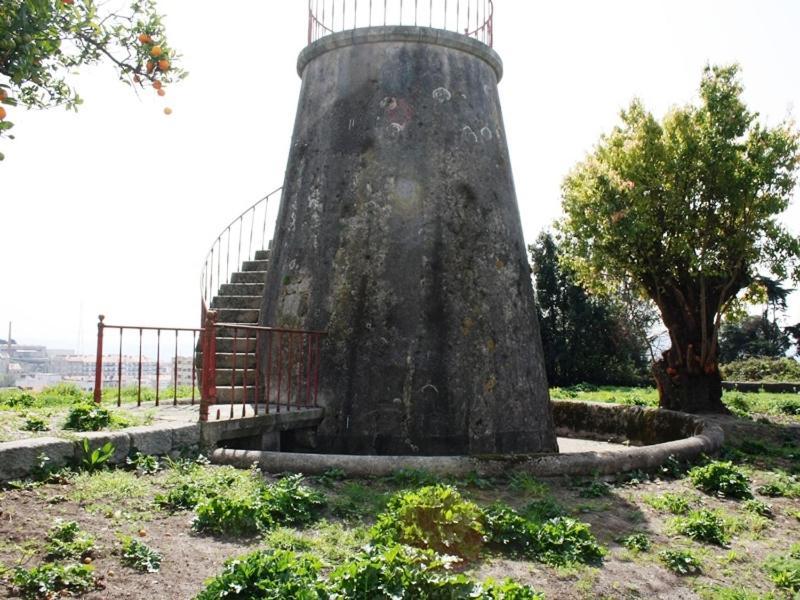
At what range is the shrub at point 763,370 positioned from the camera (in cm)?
2878

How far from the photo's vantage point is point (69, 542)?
4.89m

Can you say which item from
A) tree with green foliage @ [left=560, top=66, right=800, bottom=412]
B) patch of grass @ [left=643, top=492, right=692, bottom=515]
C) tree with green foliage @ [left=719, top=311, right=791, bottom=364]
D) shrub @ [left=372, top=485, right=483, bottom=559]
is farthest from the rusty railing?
tree with green foliage @ [left=719, top=311, right=791, bottom=364]

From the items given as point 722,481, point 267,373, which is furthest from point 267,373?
point 722,481

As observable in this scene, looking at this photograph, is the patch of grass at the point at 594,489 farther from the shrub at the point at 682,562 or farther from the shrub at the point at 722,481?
the shrub at the point at 682,562

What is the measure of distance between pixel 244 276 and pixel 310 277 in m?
3.12

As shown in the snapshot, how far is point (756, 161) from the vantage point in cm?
1500

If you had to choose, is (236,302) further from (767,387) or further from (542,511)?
(767,387)

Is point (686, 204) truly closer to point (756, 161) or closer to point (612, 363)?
point (756, 161)

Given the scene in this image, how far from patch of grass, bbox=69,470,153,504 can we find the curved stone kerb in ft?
21.8

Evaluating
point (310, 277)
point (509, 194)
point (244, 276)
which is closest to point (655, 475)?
point (509, 194)

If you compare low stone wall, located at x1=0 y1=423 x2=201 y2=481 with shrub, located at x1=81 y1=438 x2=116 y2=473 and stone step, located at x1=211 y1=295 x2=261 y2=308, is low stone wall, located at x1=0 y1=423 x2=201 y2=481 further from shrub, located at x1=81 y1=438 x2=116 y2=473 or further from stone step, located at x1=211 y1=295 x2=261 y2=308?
stone step, located at x1=211 y1=295 x2=261 y2=308

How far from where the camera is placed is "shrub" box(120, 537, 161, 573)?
15.5 feet

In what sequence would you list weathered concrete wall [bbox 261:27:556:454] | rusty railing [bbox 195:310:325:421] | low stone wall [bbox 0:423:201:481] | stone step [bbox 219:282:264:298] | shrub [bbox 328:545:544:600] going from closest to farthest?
shrub [bbox 328:545:544:600]
low stone wall [bbox 0:423:201:481]
rusty railing [bbox 195:310:325:421]
weathered concrete wall [bbox 261:27:556:454]
stone step [bbox 219:282:264:298]

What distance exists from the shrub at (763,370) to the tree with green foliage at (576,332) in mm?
3850
